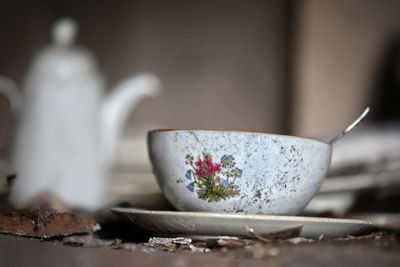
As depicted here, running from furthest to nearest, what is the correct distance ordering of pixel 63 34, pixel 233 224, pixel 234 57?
pixel 234 57 < pixel 63 34 < pixel 233 224

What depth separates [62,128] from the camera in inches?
41.9

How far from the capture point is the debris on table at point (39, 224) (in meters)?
0.45

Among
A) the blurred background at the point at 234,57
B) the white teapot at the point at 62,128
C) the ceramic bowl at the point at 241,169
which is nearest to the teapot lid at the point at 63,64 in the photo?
the white teapot at the point at 62,128

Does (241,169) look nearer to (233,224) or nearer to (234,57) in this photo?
(233,224)

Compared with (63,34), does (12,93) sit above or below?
below

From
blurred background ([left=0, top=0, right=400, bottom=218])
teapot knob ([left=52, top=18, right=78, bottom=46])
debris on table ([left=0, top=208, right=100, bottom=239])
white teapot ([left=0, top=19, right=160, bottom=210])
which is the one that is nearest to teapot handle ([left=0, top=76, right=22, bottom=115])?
white teapot ([left=0, top=19, right=160, bottom=210])

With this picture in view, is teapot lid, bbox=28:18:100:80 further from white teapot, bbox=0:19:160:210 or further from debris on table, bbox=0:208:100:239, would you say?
debris on table, bbox=0:208:100:239

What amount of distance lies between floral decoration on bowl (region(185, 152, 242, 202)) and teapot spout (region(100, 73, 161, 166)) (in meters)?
0.68

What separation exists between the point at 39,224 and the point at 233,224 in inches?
5.9

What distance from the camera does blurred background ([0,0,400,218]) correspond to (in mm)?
1699

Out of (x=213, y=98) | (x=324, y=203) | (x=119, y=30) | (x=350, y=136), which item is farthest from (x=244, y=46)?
(x=324, y=203)

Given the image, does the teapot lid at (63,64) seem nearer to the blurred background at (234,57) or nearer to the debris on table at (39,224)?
the blurred background at (234,57)

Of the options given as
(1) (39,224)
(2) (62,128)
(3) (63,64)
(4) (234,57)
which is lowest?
(1) (39,224)

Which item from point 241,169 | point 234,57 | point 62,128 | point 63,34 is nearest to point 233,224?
point 241,169
